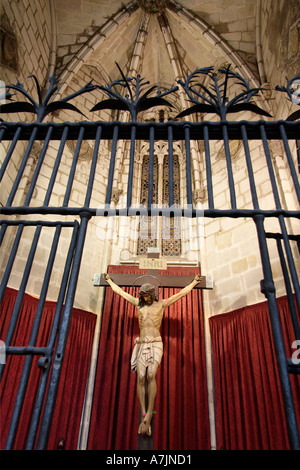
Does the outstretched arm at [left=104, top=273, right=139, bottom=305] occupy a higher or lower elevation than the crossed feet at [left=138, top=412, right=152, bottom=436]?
higher

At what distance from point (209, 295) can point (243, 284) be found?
0.74m

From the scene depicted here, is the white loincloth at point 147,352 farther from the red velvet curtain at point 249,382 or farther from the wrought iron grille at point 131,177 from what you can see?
the wrought iron grille at point 131,177

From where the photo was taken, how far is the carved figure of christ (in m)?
3.91

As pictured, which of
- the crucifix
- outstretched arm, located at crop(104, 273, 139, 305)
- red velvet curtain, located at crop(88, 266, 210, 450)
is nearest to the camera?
the crucifix

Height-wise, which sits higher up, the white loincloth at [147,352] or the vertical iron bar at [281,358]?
the white loincloth at [147,352]

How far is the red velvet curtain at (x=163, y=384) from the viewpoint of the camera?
15.6 ft

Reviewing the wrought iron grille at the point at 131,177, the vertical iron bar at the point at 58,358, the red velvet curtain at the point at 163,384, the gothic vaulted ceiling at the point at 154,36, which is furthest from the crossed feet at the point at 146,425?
the gothic vaulted ceiling at the point at 154,36

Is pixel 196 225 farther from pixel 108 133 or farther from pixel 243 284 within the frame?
pixel 108 133

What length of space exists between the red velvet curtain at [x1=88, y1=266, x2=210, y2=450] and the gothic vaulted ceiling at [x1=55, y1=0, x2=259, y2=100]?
6.04 m

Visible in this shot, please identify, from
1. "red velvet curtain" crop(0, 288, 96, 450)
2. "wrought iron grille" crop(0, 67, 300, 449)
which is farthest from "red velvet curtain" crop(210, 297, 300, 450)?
"wrought iron grille" crop(0, 67, 300, 449)

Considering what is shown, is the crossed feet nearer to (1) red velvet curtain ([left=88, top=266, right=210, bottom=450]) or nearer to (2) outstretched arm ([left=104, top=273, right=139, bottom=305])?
(1) red velvet curtain ([left=88, top=266, right=210, bottom=450])

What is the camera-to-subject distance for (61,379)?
4.96 meters

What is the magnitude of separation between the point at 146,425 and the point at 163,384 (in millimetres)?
1603

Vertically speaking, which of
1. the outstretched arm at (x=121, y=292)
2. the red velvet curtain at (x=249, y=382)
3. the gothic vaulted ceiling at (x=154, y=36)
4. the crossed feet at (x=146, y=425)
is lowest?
the crossed feet at (x=146, y=425)
